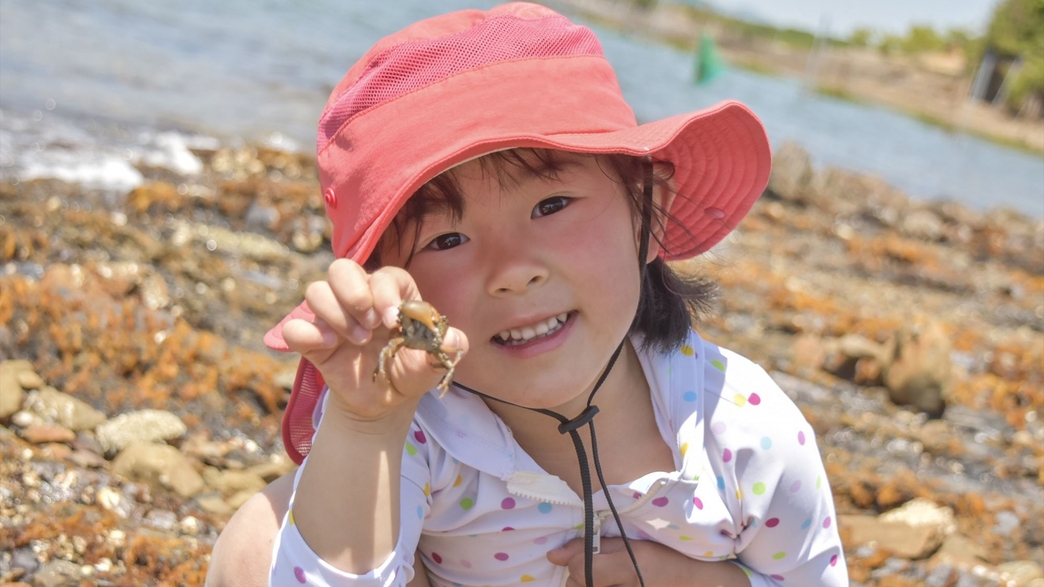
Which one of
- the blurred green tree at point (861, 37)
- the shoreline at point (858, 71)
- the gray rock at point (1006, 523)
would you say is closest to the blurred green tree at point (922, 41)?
the shoreline at point (858, 71)

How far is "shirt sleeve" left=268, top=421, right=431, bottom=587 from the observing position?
4.88 feet

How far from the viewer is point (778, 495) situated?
1.88 meters

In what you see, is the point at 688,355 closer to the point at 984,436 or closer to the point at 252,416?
the point at 252,416

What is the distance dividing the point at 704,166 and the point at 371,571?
123 centimetres

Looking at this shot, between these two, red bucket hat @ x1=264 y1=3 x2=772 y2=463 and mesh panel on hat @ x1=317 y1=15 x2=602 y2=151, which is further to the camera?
mesh panel on hat @ x1=317 y1=15 x2=602 y2=151

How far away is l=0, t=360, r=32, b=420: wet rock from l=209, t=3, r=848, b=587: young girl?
1.27 meters

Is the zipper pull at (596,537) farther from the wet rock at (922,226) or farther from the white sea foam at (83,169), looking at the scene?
the wet rock at (922,226)

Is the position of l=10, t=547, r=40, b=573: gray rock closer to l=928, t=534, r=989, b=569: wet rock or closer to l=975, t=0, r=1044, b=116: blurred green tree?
l=928, t=534, r=989, b=569: wet rock

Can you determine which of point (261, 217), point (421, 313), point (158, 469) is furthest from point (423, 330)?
point (261, 217)

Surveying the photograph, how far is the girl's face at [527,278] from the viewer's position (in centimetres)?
157

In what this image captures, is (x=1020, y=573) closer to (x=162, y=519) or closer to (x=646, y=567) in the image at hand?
(x=646, y=567)

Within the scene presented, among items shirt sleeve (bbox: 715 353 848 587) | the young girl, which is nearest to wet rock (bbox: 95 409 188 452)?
the young girl

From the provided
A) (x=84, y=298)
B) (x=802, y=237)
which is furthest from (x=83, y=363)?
(x=802, y=237)

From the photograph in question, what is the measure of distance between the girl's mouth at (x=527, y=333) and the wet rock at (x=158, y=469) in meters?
1.47
